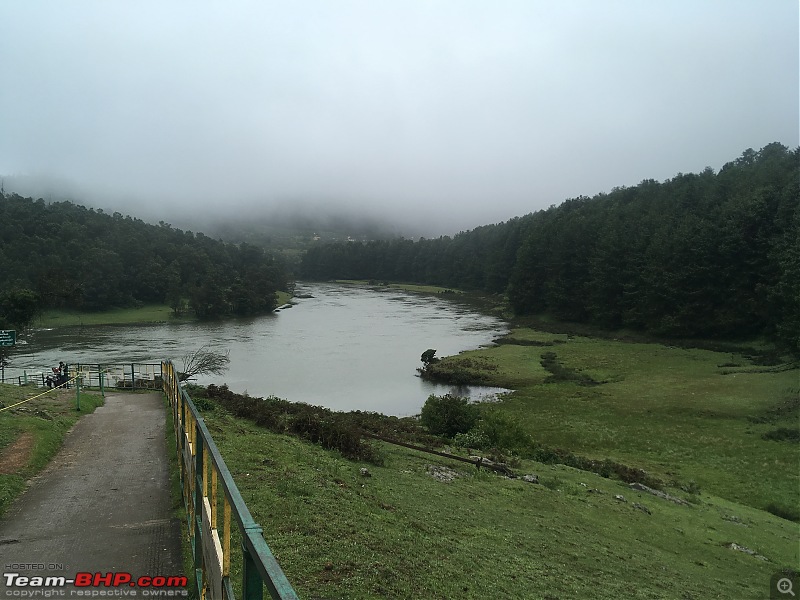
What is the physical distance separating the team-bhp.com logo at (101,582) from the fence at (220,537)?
0.36 metres

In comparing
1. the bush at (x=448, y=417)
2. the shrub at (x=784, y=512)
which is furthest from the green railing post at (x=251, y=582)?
the bush at (x=448, y=417)

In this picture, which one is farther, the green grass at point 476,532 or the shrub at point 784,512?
the shrub at point 784,512

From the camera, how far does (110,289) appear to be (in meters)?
100

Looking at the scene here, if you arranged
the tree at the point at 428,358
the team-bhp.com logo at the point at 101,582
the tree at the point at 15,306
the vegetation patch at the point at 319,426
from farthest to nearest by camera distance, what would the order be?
the tree at the point at 15,306 → the tree at the point at 428,358 → the vegetation patch at the point at 319,426 → the team-bhp.com logo at the point at 101,582

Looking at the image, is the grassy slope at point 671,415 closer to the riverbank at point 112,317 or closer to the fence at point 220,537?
the fence at point 220,537

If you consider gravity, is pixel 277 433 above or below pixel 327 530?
below

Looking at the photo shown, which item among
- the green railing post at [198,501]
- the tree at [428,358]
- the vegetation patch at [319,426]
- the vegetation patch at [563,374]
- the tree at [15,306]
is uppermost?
the green railing post at [198,501]

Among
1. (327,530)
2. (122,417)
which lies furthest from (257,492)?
(122,417)

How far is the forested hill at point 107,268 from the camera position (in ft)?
313

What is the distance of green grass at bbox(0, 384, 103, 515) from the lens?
9.80 metres

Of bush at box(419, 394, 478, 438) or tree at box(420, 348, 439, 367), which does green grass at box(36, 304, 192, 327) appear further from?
bush at box(419, 394, 478, 438)

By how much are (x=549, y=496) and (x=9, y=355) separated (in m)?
58.4

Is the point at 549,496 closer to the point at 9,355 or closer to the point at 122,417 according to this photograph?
the point at 122,417

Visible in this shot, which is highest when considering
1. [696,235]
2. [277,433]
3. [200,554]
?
[696,235]
